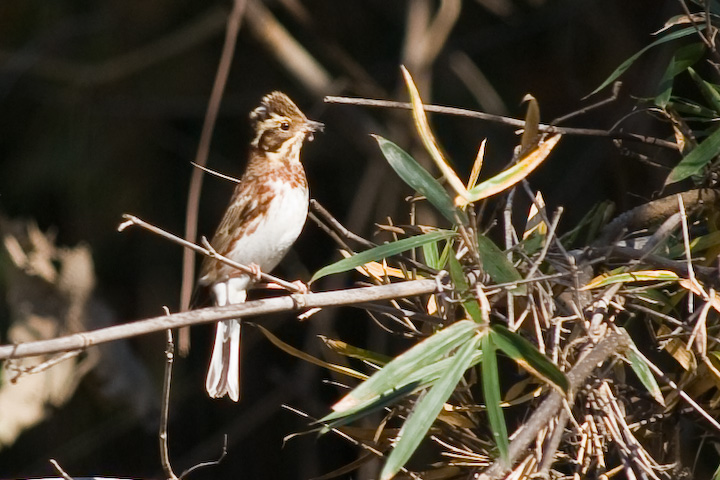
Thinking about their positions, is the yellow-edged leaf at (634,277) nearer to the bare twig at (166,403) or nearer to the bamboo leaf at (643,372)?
the bamboo leaf at (643,372)

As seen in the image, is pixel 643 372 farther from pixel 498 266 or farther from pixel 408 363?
pixel 408 363

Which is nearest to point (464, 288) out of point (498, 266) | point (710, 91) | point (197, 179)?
point (498, 266)

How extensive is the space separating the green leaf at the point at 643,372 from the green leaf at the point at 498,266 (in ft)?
0.58

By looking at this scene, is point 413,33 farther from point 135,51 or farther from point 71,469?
point 71,469

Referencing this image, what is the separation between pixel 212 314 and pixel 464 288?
367 mm

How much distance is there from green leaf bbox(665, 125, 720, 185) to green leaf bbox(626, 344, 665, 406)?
35 cm

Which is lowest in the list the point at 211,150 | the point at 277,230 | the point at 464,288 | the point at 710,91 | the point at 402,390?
the point at 211,150

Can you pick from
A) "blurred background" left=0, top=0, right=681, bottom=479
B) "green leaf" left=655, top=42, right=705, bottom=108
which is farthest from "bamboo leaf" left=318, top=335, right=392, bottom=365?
"blurred background" left=0, top=0, right=681, bottom=479

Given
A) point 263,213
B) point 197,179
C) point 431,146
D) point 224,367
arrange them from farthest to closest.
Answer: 1. point 263,213
2. point 224,367
3. point 197,179
4. point 431,146

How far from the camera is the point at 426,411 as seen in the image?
156 cm

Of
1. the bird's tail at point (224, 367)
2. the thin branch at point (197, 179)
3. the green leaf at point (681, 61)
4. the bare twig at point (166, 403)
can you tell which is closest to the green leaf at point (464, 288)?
the bare twig at point (166, 403)

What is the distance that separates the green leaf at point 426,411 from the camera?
4.84 feet

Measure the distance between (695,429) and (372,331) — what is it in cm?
191

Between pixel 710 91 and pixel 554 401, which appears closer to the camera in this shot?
pixel 554 401
